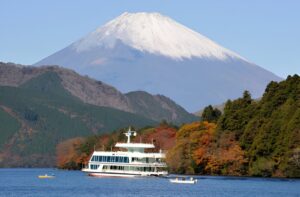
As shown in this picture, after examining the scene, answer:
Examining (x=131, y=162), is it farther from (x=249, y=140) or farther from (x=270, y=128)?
(x=270, y=128)

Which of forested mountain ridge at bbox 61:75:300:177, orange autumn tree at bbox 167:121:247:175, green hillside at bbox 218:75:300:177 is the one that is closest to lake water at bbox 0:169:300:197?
green hillside at bbox 218:75:300:177

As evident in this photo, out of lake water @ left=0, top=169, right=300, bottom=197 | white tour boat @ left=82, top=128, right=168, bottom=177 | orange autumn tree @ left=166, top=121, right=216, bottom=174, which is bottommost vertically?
lake water @ left=0, top=169, right=300, bottom=197

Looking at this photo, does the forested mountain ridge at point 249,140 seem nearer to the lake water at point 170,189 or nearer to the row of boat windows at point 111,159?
the lake water at point 170,189

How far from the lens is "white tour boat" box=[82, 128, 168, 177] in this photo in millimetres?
Answer: 127875

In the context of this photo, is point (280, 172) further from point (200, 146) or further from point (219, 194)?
point (219, 194)

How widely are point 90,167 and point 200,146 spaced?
1696 cm

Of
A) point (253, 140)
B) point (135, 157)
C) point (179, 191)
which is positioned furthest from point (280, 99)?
point (179, 191)

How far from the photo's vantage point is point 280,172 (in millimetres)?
122438

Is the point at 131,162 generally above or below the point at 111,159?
below

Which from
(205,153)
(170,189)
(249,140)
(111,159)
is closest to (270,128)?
(249,140)

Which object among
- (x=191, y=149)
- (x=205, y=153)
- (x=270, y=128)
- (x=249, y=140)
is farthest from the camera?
(x=191, y=149)

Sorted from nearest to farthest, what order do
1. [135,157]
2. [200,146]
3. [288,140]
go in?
1. [288,140]
2. [135,157]
3. [200,146]

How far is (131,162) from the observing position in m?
128

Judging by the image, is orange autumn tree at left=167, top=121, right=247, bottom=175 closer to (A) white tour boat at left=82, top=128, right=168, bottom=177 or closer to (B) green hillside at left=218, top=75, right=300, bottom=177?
(B) green hillside at left=218, top=75, right=300, bottom=177
